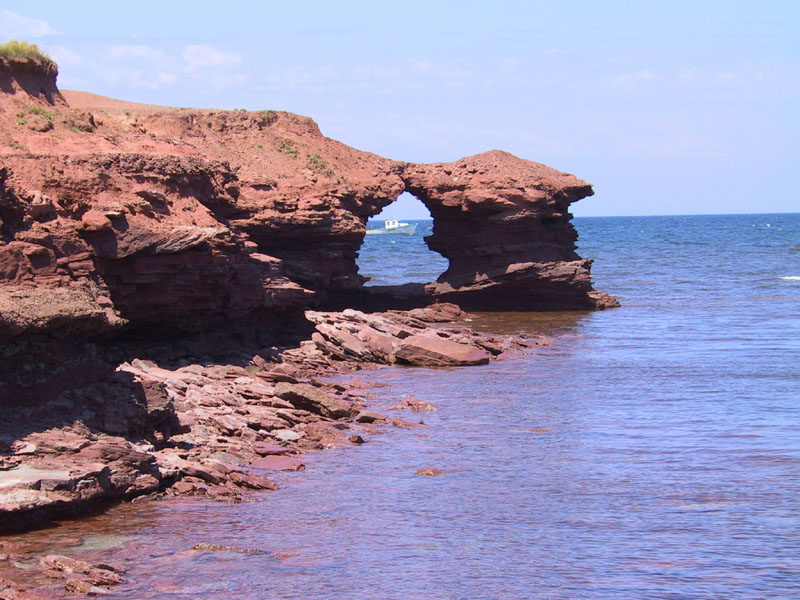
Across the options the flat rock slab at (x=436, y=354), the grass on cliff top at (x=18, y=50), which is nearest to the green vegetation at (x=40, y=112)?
the grass on cliff top at (x=18, y=50)

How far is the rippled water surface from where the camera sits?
9727mm

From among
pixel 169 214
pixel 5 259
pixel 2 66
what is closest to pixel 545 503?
pixel 5 259

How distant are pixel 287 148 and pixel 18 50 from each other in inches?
480

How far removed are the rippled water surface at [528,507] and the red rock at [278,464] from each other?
283mm

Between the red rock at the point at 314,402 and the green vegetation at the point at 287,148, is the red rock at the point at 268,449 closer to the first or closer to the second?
the red rock at the point at 314,402

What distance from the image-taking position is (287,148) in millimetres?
33188

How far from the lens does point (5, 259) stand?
12695 mm

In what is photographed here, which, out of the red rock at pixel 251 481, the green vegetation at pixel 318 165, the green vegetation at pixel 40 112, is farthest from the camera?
the green vegetation at pixel 318 165

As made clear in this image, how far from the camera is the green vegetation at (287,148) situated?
1298 inches

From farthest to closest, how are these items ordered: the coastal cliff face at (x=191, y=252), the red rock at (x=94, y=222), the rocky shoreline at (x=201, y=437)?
the red rock at (x=94, y=222), the coastal cliff face at (x=191, y=252), the rocky shoreline at (x=201, y=437)

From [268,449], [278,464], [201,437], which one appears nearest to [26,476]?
[201,437]

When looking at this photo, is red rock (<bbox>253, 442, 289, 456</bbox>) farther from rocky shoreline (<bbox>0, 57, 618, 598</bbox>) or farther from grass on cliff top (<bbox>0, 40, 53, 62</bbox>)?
grass on cliff top (<bbox>0, 40, 53, 62</bbox>)

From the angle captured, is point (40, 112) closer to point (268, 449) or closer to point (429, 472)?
point (268, 449)

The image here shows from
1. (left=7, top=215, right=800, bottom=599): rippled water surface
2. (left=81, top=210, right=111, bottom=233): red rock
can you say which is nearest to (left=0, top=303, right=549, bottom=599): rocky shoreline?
(left=7, top=215, right=800, bottom=599): rippled water surface
